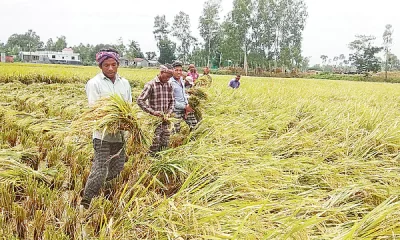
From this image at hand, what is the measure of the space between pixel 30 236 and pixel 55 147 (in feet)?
5.86

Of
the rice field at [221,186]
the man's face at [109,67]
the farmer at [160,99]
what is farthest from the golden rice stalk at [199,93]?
the man's face at [109,67]

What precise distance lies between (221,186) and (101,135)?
0.98 m

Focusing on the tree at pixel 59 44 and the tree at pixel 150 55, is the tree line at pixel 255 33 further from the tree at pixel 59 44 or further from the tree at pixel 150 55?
the tree at pixel 59 44

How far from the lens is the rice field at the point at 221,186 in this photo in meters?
1.67

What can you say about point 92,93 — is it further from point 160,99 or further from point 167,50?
point 167,50

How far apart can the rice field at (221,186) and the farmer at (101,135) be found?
0.12 m

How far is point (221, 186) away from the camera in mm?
2139

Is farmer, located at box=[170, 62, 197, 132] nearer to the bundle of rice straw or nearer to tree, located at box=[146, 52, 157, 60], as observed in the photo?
the bundle of rice straw

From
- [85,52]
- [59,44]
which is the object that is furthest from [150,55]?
[59,44]

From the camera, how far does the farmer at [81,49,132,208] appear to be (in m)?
2.35

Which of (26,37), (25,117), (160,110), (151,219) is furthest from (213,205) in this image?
(26,37)

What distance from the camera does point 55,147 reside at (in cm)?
340

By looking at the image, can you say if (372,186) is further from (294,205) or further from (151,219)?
(151,219)

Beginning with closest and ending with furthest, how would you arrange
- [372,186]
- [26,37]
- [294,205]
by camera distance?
[294,205], [372,186], [26,37]
